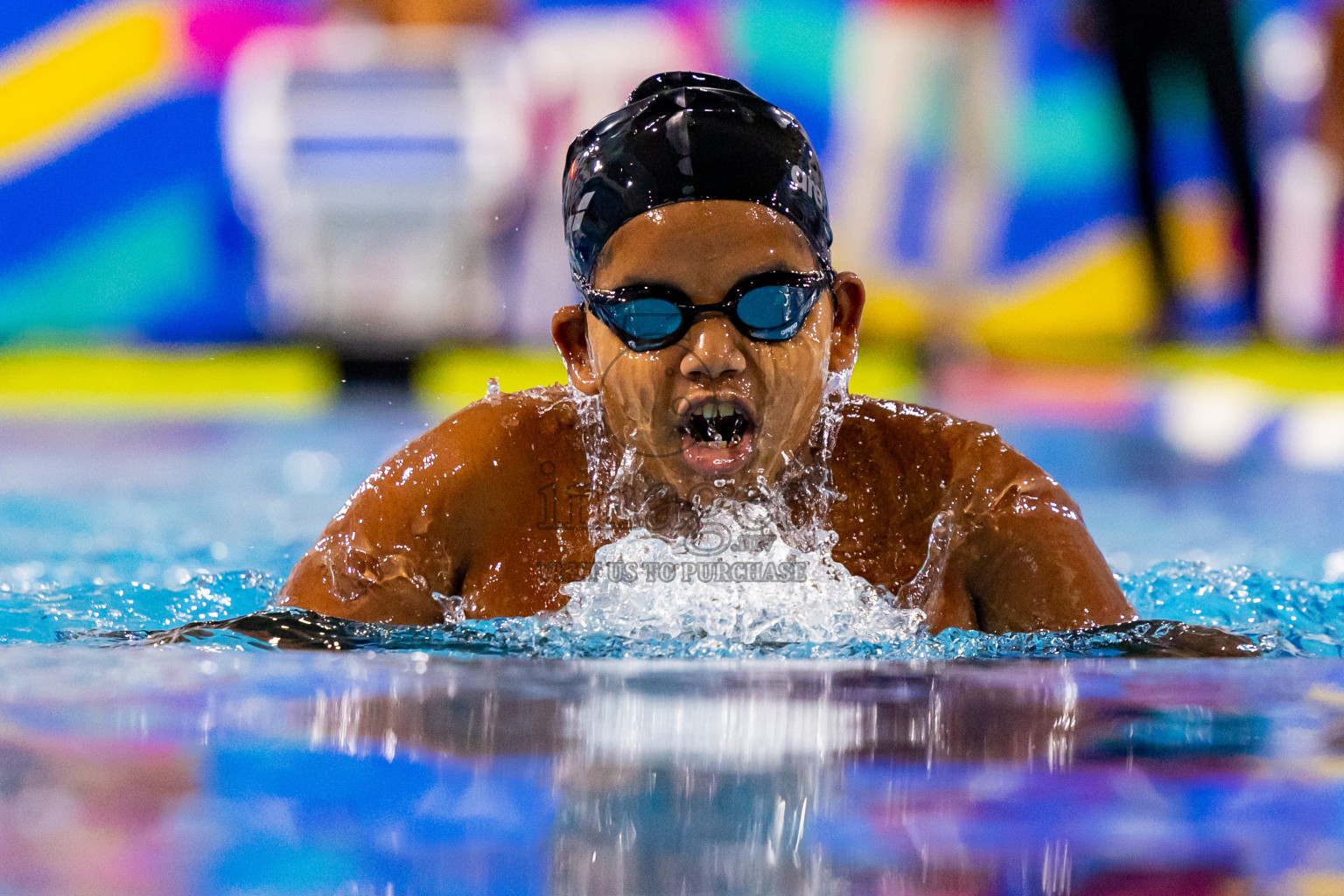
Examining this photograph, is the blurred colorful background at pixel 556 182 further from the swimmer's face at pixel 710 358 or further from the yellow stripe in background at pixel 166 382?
the swimmer's face at pixel 710 358

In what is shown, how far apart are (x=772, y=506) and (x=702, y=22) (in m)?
6.24

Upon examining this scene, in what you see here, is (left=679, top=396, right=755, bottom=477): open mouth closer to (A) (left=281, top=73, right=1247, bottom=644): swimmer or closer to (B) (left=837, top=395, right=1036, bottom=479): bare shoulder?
(A) (left=281, top=73, right=1247, bottom=644): swimmer

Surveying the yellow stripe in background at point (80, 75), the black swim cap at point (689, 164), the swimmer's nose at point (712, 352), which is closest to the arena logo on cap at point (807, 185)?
the black swim cap at point (689, 164)

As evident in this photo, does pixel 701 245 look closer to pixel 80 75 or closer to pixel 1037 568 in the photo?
pixel 1037 568

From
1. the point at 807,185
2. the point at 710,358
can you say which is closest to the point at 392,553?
the point at 710,358

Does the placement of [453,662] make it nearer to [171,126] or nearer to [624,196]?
[624,196]

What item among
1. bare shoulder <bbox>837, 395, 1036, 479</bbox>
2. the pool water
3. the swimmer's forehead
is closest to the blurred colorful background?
bare shoulder <bbox>837, 395, 1036, 479</bbox>

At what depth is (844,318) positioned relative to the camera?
2246 millimetres

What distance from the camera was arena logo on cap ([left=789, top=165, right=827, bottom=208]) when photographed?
2096mm

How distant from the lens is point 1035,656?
184cm

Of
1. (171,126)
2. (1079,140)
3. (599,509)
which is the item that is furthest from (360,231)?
(599,509)

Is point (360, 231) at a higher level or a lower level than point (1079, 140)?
lower

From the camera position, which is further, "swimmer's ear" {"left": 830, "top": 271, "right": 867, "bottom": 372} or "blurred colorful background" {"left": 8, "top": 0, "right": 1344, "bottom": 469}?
"blurred colorful background" {"left": 8, "top": 0, "right": 1344, "bottom": 469}

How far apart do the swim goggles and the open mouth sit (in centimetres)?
10
